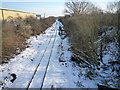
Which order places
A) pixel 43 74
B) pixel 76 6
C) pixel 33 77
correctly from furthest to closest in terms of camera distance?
pixel 76 6 < pixel 43 74 < pixel 33 77

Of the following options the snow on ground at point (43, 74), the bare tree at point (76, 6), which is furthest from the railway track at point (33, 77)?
the bare tree at point (76, 6)

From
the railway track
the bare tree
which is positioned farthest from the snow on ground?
the bare tree

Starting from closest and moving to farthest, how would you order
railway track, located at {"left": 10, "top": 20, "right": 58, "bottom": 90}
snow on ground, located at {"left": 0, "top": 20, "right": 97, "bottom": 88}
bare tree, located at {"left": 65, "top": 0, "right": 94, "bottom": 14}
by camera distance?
railway track, located at {"left": 10, "top": 20, "right": 58, "bottom": 90}
snow on ground, located at {"left": 0, "top": 20, "right": 97, "bottom": 88}
bare tree, located at {"left": 65, "top": 0, "right": 94, "bottom": 14}

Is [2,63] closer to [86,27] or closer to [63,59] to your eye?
[63,59]

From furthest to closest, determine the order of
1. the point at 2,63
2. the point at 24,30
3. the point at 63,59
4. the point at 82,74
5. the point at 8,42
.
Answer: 1. the point at 24,30
2. the point at 8,42
3. the point at 63,59
4. the point at 2,63
5. the point at 82,74

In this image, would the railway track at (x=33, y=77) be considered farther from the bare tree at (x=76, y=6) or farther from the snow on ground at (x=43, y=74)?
the bare tree at (x=76, y=6)

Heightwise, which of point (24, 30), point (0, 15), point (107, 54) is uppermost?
point (0, 15)

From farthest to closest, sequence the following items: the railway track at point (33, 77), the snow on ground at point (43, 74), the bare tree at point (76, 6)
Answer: the bare tree at point (76, 6) < the snow on ground at point (43, 74) < the railway track at point (33, 77)

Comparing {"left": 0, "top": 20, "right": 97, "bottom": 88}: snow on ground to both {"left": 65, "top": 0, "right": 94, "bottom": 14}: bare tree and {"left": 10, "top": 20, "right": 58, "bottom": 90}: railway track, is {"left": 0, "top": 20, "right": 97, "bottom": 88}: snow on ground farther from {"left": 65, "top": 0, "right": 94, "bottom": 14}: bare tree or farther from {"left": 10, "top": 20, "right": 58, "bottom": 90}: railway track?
{"left": 65, "top": 0, "right": 94, "bottom": 14}: bare tree

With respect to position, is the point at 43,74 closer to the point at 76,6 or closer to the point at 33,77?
the point at 33,77

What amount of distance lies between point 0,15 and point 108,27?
19484mm

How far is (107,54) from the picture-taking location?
10070 mm

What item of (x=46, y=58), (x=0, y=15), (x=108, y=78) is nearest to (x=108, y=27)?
(x=108, y=78)

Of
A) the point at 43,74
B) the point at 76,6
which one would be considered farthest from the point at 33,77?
the point at 76,6
